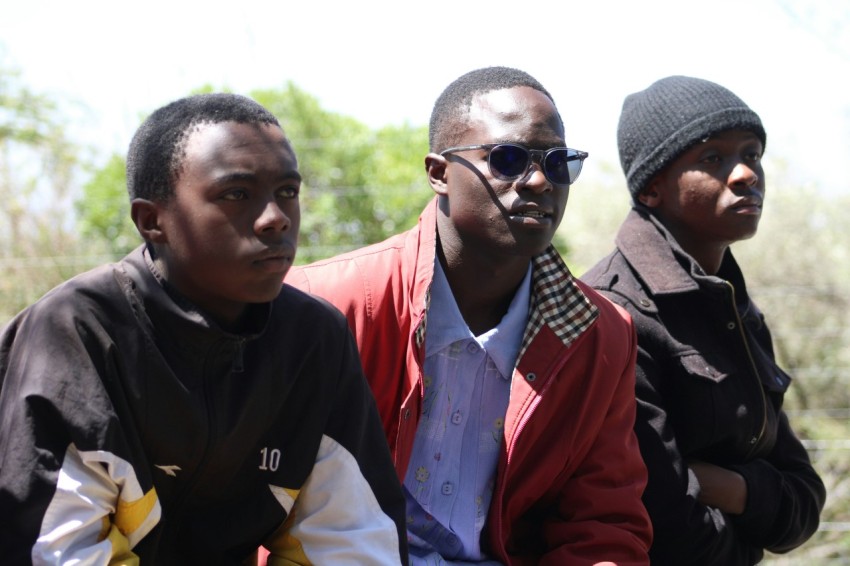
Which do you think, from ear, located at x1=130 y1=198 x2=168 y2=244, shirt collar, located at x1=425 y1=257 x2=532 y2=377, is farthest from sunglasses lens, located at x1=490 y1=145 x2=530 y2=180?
ear, located at x1=130 y1=198 x2=168 y2=244

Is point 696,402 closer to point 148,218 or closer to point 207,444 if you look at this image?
point 207,444

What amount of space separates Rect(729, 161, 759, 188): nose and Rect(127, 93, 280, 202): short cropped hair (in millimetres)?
1641

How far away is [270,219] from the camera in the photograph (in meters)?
2.13

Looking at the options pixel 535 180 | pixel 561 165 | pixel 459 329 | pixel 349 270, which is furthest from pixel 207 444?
pixel 561 165

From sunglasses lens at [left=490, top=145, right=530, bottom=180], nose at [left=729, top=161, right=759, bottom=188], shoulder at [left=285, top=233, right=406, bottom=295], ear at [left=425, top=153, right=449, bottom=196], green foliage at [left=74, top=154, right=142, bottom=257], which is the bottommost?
green foliage at [left=74, top=154, right=142, bottom=257]

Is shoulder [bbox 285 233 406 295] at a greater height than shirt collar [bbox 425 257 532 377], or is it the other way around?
shoulder [bbox 285 233 406 295]

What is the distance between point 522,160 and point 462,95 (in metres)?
0.32

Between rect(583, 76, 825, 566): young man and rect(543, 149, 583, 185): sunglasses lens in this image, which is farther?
rect(583, 76, 825, 566): young man

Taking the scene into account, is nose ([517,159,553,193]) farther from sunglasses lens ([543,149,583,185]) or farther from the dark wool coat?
the dark wool coat

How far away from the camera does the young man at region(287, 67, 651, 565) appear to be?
2777 mm

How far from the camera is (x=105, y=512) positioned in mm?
2059

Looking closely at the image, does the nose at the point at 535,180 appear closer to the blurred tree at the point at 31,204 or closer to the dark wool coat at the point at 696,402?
the dark wool coat at the point at 696,402

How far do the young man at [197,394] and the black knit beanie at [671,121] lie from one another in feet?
4.72

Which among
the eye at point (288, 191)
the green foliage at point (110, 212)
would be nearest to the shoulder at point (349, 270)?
the eye at point (288, 191)
